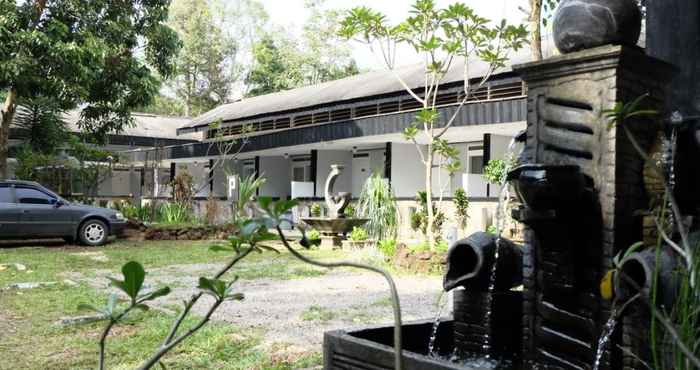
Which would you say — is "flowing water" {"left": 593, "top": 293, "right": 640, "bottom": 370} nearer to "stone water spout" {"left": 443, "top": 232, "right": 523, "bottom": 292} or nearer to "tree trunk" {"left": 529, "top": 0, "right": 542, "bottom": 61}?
"stone water spout" {"left": 443, "top": 232, "right": 523, "bottom": 292}

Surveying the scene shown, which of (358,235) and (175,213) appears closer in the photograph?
(358,235)

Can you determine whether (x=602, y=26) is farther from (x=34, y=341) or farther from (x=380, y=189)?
(x=380, y=189)

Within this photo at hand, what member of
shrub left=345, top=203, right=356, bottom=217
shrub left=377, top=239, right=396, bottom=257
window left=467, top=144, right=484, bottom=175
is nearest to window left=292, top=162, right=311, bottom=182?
window left=467, top=144, right=484, bottom=175

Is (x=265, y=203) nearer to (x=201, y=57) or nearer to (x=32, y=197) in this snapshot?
(x=32, y=197)

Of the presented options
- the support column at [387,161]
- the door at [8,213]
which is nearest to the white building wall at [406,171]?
the support column at [387,161]

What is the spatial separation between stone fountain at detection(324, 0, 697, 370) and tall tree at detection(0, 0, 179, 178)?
503 inches

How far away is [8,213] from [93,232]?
1.73m

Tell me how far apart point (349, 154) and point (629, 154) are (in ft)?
77.3

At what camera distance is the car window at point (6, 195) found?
13891mm

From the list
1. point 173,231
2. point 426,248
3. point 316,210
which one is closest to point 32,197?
point 173,231

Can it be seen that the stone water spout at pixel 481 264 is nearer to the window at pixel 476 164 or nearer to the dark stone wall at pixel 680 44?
the dark stone wall at pixel 680 44

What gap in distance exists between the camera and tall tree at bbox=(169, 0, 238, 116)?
143 ft

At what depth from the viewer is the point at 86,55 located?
14500 mm

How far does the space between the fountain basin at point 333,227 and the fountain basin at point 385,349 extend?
11.6 m
